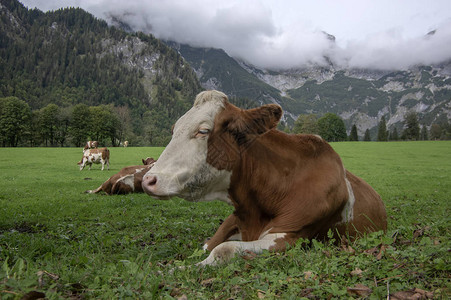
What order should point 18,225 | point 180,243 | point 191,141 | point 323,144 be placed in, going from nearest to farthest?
point 191,141
point 323,144
point 180,243
point 18,225

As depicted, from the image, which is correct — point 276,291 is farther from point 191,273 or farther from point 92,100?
point 92,100

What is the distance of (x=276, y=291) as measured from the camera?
2268 mm

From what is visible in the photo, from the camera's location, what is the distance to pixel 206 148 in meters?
3.72

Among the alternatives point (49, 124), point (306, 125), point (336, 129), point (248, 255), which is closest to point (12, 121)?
point (49, 124)

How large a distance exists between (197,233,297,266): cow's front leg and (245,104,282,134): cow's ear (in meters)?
1.34

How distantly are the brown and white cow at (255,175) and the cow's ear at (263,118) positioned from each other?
0.04 feet

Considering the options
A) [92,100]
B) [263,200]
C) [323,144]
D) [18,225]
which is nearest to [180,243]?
[263,200]

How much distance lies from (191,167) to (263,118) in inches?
45.2

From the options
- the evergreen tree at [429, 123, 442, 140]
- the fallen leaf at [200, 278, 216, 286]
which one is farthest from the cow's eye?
the evergreen tree at [429, 123, 442, 140]

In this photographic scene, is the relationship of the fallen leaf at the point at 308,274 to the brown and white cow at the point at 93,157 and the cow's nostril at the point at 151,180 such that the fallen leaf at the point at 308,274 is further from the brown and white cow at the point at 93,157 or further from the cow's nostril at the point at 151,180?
the brown and white cow at the point at 93,157

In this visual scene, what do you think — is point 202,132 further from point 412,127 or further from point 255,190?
point 412,127

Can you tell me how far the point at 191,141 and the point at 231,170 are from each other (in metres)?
0.64

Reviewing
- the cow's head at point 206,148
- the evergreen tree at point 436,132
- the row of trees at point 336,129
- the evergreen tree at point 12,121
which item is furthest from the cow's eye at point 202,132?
the evergreen tree at point 436,132

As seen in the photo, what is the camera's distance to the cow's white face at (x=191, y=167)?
3.41 metres
